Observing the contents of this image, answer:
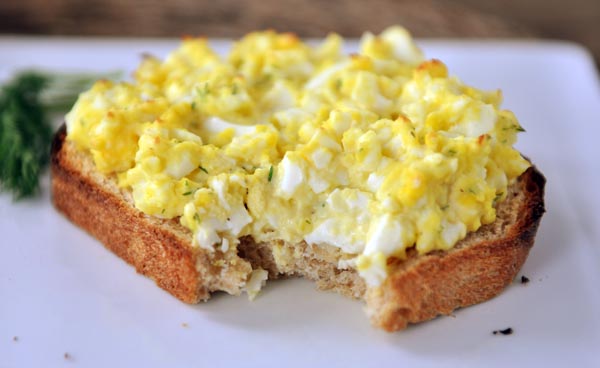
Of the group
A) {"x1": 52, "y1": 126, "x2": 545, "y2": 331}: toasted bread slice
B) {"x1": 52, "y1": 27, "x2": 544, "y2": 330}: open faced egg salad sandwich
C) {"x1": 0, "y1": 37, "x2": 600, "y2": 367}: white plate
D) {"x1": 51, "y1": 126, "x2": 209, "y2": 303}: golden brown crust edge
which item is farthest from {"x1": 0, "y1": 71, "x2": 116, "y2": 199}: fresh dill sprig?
{"x1": 52, "y1": 126, "x2": 545, "y2": 331}: toasted bread slice

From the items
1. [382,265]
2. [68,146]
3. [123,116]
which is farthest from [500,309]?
[68,146]

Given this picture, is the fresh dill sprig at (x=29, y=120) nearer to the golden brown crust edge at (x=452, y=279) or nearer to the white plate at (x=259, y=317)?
the white plate at (x=259, y=317)

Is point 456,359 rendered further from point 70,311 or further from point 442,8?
point 442,8

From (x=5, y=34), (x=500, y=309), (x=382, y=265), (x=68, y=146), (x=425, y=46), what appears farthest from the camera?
(x=5, y=34)

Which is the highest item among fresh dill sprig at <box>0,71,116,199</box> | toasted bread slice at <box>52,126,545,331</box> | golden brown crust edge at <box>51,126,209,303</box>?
toasted bread slice at <box>52,126,545,331</box>

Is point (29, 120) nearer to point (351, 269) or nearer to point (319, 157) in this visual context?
point (319, 157)

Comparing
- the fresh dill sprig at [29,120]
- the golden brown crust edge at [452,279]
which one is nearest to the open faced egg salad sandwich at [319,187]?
the golden brown crust edge at [452,279]

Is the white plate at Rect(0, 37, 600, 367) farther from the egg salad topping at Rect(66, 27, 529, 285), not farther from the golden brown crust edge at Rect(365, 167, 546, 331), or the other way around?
the egg salad topping at Rect(66, 27, 529, 285)
